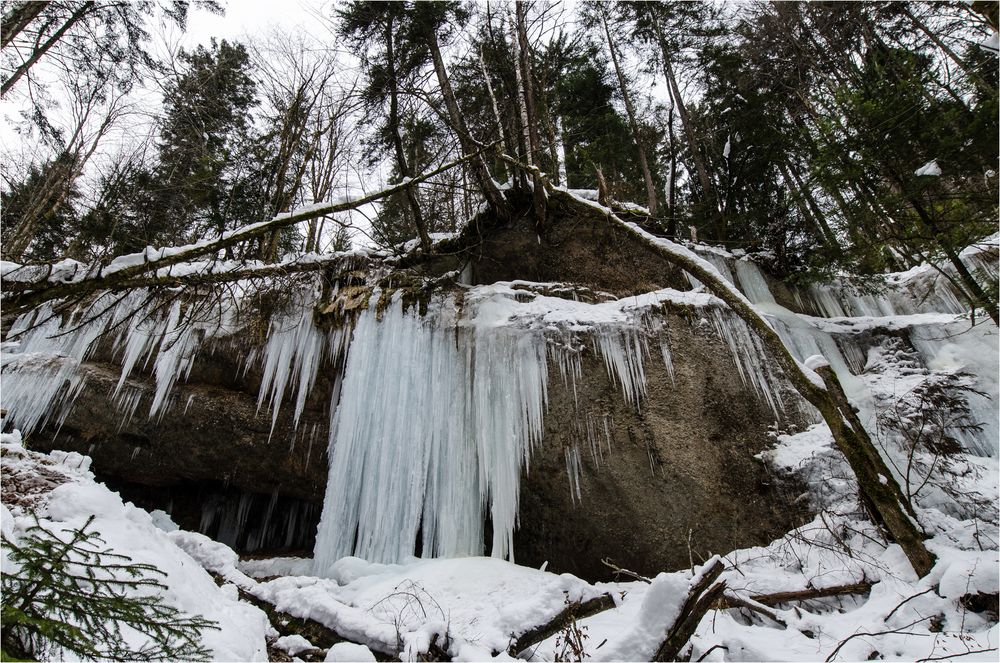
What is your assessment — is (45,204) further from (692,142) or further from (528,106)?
(692,142)

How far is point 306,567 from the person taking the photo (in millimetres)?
5586

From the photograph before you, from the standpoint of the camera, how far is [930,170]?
16.2 feet

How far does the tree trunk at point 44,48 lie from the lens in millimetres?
5320

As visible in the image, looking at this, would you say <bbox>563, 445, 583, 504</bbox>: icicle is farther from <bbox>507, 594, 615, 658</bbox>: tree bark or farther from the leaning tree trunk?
the leaning tree trunk

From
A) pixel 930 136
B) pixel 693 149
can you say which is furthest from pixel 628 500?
pixel 693 149

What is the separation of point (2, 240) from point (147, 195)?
17.2ft

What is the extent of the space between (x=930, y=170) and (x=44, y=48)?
421 inches

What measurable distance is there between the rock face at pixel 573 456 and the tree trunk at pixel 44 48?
3819 mm

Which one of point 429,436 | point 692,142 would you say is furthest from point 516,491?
point 692,142

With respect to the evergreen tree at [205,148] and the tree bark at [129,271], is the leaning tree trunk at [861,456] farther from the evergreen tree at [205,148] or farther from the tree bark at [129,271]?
the evergreen tree at [205,148]

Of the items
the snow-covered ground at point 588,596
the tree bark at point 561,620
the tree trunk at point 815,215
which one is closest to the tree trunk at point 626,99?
the tree trunk at point 815,215

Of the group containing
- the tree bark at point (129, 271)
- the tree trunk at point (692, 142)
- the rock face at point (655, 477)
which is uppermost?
the tree trunk at point (692, 142)

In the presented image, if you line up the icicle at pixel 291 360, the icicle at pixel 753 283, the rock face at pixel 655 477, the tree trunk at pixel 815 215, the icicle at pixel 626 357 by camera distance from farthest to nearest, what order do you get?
the icicle at pixel 753 283
the tree trunk at pixel 815 215
the icicle at pixel 291 360
the icicle at pixel 626 357
the rock face at pixel 655 477

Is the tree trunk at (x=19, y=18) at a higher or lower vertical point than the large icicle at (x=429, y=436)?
higher
